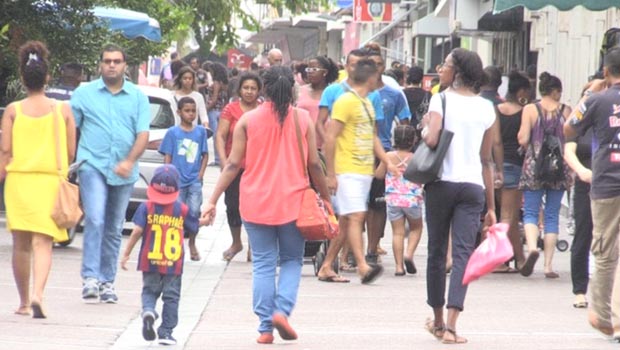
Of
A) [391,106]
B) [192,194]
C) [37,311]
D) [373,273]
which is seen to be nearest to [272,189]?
[37,311]

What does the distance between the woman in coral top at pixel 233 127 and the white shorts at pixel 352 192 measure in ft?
4.71

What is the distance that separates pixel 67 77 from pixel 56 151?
231 inches

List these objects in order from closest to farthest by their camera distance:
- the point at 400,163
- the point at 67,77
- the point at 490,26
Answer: the point at 400,163, the point at 67,77, the point at 490,26

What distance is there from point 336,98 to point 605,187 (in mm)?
4062

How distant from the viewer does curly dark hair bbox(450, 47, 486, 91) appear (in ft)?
34.7

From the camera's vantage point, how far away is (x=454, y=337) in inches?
412

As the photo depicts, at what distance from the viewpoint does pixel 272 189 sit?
10.4 m

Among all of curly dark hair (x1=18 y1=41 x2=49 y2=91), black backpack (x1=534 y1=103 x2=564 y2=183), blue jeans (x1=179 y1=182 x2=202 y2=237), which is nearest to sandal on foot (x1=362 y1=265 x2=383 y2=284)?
black backpack (x1=534 y1=103 x2=564 y2=183)

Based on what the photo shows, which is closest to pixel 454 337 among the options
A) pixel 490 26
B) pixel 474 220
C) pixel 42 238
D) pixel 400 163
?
pixel 474 220

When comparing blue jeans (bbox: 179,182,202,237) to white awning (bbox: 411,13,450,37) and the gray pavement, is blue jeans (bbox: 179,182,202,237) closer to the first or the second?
the gray pavement

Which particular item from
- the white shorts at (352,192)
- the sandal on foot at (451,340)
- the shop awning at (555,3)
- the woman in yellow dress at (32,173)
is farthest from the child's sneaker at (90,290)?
the shop awning at (555,3)

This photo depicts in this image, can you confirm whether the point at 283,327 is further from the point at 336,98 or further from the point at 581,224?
the point at 336,98

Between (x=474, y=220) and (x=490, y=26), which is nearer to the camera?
(x=474, y=220)

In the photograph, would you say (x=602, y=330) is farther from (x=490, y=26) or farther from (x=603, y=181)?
(x=490, y=26)
